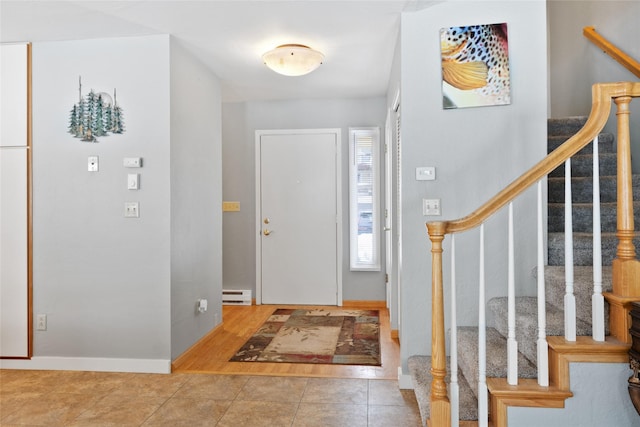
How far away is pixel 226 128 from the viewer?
17.0ft

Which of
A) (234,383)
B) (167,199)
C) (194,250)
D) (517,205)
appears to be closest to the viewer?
(517,205)

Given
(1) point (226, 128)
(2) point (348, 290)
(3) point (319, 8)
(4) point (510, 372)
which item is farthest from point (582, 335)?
(1) point (226, 128)

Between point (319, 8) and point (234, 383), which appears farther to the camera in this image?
point (234, 383)

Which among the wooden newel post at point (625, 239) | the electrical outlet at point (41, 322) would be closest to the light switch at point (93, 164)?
the electrical outlet at point (41, 322)

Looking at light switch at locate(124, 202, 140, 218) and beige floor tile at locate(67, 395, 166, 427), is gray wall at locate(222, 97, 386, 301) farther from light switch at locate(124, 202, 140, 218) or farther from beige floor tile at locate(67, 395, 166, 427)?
beige floor tile at locate(67, 395, 166, 427)

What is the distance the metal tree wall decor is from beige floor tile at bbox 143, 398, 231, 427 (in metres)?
1.93

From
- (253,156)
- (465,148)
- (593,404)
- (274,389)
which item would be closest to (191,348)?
(274,389)

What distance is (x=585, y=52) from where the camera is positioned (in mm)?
3633

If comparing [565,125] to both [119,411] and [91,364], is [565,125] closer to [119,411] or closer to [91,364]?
[119,411]

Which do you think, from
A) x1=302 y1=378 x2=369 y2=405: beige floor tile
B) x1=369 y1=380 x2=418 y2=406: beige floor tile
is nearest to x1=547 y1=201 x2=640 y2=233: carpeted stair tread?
x1=369 y1=380 x2=418 y2=406: beige floor tile

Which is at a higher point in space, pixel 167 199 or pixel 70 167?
pixel 70 167

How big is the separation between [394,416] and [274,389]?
0.81 m

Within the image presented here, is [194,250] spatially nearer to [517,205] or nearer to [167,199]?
[167,199]

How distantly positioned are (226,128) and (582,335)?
4.29 m
